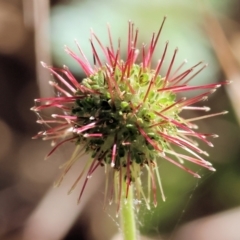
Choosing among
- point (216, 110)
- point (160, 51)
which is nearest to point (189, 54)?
point (160, 51)

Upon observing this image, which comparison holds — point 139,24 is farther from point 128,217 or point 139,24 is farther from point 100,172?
point 128,217

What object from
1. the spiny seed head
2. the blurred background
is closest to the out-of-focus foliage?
the blurred background

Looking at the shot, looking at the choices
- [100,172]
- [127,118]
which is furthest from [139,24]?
[127,118]

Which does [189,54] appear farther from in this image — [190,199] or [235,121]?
[190,199]

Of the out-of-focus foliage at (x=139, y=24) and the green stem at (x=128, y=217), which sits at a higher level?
the out-of-focus foliage at (x=139, y=24)

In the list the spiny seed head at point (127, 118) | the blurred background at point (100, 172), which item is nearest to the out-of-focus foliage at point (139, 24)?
the blurred background at point (100, 172)

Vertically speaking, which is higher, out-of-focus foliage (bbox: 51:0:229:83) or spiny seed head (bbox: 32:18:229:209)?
out-of-focus foliage (bbox: 51:0:229:83)

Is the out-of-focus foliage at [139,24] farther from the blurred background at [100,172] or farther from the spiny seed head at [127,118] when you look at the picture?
the spiny seed head at [127,118]

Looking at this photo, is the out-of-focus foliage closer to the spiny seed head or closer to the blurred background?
the blurred background
